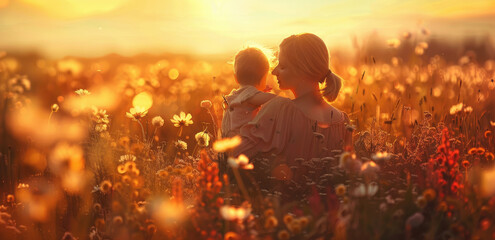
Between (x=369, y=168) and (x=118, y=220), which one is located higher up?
(x=369, y=168)

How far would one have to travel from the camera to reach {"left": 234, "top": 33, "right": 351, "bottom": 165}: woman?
415cm

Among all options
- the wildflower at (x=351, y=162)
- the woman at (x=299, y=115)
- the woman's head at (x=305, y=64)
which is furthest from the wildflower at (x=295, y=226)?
the woman's head at (x=305, y=64)

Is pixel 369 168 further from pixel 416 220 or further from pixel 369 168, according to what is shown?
pixel 416 220

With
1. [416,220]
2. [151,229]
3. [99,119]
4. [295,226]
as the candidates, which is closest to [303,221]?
[295,226]

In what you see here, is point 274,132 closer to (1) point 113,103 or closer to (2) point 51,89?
(1) point 113,103

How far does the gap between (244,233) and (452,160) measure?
117 centimetres

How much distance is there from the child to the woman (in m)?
0.35

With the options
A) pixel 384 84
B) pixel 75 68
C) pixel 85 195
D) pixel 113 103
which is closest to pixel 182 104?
pixel 113 103

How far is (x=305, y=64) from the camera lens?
4.15m

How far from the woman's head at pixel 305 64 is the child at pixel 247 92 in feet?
1.16

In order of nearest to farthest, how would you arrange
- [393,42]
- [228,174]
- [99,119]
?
[228,174] → [99,119] → [393,42]

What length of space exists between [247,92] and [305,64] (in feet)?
2.22

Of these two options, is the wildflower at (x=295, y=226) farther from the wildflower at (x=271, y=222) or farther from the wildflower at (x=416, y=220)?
the wildflower at (x=416, y=220)

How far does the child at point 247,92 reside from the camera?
15.1ft
